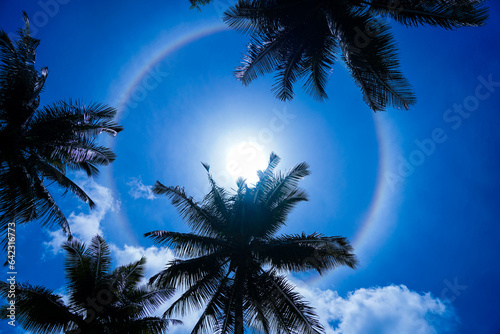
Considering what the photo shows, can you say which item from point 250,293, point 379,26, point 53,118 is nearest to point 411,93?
point 379,26

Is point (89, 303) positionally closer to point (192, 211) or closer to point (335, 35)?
point (192, 211)

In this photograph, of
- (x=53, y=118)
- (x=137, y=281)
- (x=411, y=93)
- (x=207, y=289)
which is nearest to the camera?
(x=411, y=93)

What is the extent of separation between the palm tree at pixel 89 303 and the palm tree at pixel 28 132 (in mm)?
2160

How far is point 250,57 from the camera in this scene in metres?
11.1

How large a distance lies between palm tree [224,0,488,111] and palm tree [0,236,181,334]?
9.31 metres

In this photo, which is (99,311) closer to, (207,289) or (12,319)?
(12,319)

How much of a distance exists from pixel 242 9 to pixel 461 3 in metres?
6.29

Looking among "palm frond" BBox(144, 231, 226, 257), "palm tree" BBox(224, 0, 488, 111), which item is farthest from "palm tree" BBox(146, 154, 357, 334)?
"palm tree" BBox(224, 0, 488, 111)

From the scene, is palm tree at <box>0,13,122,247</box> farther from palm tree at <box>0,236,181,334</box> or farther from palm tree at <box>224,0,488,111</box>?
palm tree at <box>224,0,488,111</box>

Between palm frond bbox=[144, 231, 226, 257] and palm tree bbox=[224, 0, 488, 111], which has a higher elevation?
palm tree bbox=[224, 0, 488, 111]

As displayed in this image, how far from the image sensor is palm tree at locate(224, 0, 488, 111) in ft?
26.9

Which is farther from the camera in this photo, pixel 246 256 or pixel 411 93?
pixel 246 256

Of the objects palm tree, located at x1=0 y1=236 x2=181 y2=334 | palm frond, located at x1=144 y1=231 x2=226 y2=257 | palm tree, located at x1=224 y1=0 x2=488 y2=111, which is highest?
palm tree, located at x1=224 y1=0 x2=488 y2=111

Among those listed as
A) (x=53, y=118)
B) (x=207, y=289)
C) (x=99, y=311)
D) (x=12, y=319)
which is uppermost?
(x=53, y=118)
